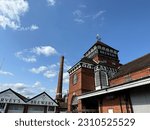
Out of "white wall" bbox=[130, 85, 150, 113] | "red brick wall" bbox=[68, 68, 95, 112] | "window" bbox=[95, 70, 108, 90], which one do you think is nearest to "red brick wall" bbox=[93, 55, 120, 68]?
"window" bbox=[95, 70, 108, 90]

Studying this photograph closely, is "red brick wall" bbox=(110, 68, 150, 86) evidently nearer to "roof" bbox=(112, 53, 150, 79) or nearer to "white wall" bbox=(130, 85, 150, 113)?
"roof" bbox=(112, 53, 150, 79)

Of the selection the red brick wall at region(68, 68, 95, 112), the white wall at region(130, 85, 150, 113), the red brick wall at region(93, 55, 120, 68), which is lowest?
the white wall at region(130, 85, 150, 113)

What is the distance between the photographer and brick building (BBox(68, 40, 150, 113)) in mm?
8320

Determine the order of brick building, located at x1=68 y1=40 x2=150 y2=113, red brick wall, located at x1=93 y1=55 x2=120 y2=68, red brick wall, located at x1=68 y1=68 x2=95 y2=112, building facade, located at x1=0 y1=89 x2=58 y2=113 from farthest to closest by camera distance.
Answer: red brick wall, located at x1=93 y1=55 x2=120 y2=68 → building facade, located at x1=0 y1=89 x2=58 y2=113 → red brick wall, located at x1=68 y1=68 x2=95 y2=112 → brick building, located at x1=68 y1=40 x2=150 y2=113

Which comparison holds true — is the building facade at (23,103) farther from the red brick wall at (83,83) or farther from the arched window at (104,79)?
the arched window at (104,79)

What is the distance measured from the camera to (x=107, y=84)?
1927cm

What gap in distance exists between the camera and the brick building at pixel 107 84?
27.3ft

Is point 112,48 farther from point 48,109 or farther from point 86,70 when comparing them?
point 48,109

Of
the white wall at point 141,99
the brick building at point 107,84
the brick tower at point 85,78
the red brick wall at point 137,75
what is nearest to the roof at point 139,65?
the brick building at point 107,84

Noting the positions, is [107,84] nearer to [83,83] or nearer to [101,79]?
[101,79]

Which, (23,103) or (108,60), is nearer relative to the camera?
(23,103)

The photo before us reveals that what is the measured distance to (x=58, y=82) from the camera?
91.6ft

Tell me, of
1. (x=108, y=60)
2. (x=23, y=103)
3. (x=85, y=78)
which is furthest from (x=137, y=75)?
Result: (x=23, y=103)

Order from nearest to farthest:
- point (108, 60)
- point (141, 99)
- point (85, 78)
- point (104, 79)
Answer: point (141, 99), point (85, 78), point (104, 79), point (108, 60)
